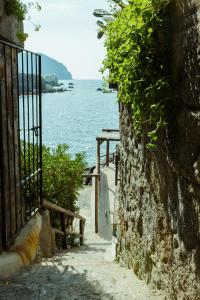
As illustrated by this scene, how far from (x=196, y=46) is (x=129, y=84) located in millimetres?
940

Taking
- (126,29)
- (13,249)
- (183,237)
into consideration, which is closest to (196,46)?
(126,29)

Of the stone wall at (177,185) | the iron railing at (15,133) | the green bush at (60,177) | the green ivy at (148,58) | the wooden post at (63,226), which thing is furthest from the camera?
the green bush at (60,177)

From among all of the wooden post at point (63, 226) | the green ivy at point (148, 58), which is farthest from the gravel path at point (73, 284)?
the wooden post at point (63, 226)

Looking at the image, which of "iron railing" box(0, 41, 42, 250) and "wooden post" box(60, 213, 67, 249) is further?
"wooden post" box(60, 213, 67, 249)

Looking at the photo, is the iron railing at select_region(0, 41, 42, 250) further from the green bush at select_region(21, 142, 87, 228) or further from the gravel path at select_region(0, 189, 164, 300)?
the green bush at select_region(21, 142, 87, 228)

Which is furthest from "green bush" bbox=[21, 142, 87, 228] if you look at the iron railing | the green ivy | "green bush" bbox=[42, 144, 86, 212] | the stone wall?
the green ivy

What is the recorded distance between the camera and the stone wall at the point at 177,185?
2809 mm

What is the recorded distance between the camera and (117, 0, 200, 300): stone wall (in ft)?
9.21

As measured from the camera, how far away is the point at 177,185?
10.6 feet

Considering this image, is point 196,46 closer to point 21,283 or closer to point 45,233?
point 21,283

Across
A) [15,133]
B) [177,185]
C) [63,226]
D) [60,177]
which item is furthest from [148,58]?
[60,177]

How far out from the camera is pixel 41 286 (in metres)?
4.21

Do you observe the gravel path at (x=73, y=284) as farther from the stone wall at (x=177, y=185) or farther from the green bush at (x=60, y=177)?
the green bush at (x=60, y=177)

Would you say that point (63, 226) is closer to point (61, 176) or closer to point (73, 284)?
point (61, 176)
